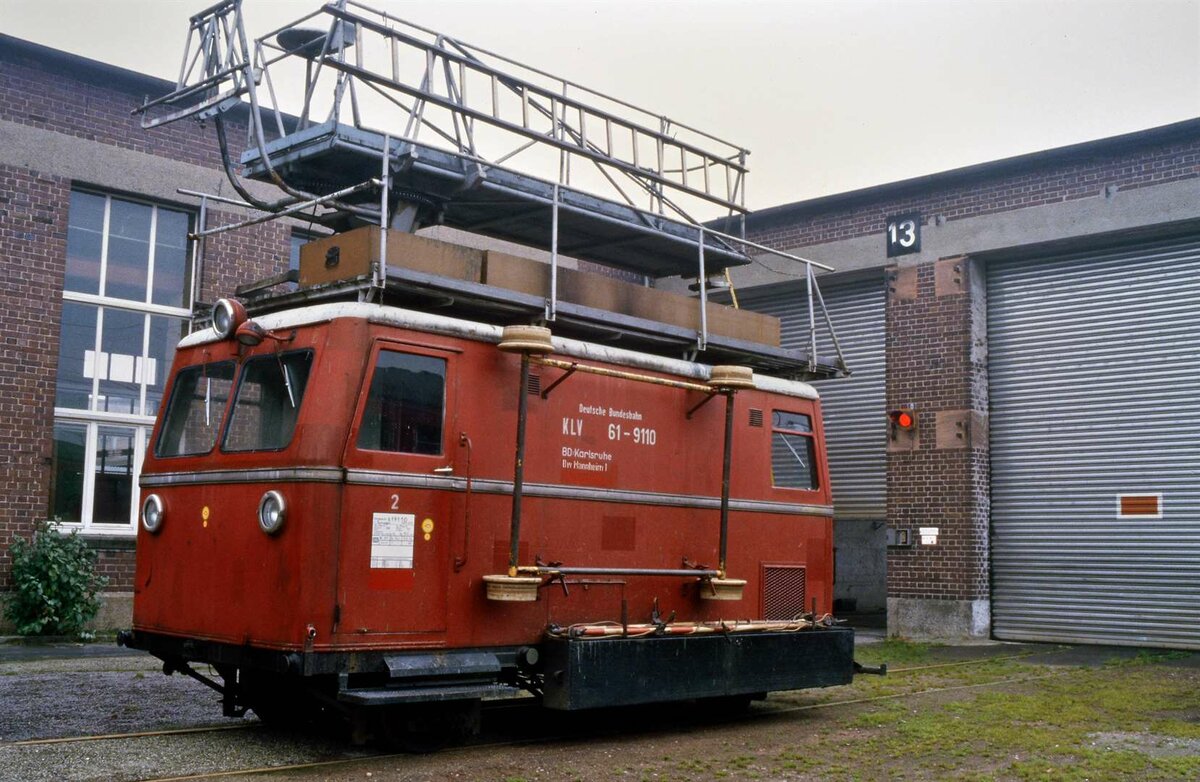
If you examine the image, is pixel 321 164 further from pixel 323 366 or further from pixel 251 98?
pixel 323 366

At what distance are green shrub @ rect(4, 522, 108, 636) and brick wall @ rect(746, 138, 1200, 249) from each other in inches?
455

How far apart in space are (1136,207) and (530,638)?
1147 centimetres

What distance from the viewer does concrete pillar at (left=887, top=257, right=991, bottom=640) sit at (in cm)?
1766

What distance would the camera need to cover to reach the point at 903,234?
18.7 meters

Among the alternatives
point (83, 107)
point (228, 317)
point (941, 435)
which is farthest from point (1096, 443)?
point (83, 107)

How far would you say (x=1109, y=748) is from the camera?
29.4 ft

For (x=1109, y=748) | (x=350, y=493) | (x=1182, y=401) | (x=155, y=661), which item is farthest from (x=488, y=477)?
(x=1182, y=401)

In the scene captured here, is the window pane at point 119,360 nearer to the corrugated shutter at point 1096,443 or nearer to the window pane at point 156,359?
the window pane at point 156,359

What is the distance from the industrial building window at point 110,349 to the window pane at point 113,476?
0.04 feet

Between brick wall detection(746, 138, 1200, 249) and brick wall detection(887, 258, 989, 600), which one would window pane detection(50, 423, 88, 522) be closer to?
brick wall detection(746, 138, 1200, 249)

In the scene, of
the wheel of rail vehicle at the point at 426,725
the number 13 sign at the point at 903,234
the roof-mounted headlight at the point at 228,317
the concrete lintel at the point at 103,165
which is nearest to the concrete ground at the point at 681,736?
the wheel of rail vehicle at the point at 426,725

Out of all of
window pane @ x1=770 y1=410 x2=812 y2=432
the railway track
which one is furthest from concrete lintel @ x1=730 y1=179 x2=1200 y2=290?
the railway track

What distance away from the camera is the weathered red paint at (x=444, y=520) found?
784 centimetres

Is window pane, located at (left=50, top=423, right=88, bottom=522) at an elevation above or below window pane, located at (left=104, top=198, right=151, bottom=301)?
below
